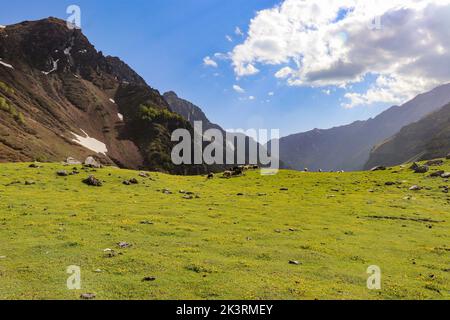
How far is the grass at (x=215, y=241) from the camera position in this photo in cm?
1880

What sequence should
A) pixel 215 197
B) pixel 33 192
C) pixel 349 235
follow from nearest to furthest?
pixel 349 235 < pixel 33 192 < pixel 215 197

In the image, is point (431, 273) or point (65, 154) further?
point (65, 154)

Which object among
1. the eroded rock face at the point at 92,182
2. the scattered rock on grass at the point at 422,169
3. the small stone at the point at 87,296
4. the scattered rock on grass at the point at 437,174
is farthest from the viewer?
the scattered rock on grass at the point at 422,169

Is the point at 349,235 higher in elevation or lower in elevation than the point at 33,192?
lower

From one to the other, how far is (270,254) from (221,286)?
7.79 m

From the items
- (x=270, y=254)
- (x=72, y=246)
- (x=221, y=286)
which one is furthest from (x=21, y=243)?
(x=270, y=254)

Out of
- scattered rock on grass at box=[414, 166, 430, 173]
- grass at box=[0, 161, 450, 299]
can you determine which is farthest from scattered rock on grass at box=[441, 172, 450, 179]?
grass at box=[0, 161, 450, 299]

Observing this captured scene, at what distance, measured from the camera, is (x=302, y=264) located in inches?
943

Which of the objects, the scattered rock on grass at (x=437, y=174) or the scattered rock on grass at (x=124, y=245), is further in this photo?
the scattered rock on grass at (x=437, y=174)

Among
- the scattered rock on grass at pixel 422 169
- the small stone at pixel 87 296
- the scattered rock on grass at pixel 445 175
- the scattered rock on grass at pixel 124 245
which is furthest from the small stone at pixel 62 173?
the scattered rock on grass at pixel 422 169

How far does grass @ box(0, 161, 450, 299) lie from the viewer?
18.8 m

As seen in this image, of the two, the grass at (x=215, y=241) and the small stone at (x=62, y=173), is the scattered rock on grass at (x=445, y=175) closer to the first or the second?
the grass at (x=215, y=241)
